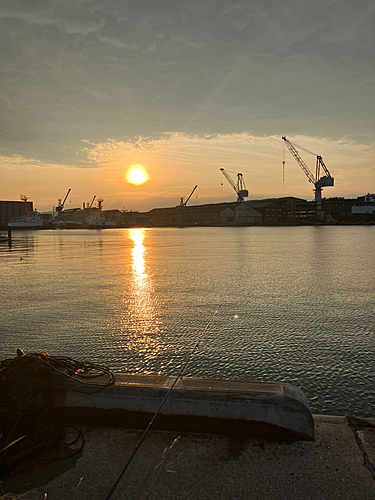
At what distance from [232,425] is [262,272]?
17425 mm

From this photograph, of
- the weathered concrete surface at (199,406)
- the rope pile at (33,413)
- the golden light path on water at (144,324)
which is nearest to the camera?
the rope pile at (33,413)

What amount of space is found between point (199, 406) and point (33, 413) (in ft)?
6.03

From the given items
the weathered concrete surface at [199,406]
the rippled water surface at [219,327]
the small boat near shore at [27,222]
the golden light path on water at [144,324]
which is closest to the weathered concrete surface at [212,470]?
the weathered concrete surface at [199,406]

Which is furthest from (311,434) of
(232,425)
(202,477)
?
(202,477)

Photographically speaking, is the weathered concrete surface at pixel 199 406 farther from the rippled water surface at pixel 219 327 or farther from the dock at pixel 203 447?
the rippled water surface at pixel 219 327

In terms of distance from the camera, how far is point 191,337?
911 centimetres

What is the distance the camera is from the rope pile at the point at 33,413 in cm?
387

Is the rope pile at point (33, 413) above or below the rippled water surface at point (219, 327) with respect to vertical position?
above

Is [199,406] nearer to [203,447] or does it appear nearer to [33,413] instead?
[203,447]

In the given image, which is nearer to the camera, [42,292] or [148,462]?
[148,462]

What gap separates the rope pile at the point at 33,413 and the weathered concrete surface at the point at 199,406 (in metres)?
0.17

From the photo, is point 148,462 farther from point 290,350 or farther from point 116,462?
point 290,350

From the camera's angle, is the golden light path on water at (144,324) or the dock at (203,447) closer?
the dock at (203,447)

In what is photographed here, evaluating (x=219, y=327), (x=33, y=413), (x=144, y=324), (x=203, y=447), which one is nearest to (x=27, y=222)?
(x=144, y=324)
